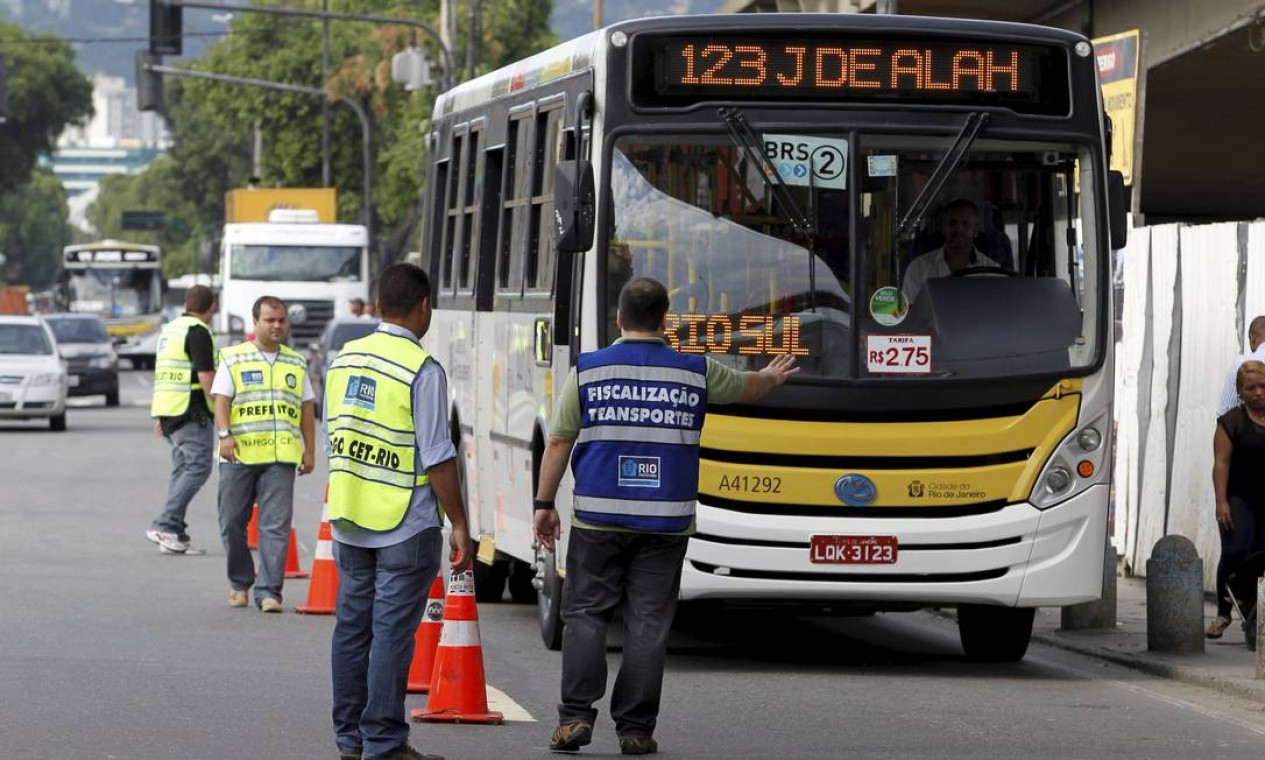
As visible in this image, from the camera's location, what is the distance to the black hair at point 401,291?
8.50 meters

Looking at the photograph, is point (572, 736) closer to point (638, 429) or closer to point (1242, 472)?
point (638, 429)

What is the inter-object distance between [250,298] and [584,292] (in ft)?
113

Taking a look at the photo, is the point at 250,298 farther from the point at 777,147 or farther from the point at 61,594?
the point at 777,147

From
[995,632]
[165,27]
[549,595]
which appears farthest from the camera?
[165,27]

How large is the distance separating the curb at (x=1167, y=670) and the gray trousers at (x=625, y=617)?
3.21 meters

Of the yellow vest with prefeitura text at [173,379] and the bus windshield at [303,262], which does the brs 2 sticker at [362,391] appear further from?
the bus windshield at [303,262]

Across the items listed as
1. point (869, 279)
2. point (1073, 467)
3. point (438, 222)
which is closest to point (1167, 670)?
point (1073, 467)

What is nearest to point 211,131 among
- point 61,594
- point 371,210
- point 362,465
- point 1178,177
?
point 371,210

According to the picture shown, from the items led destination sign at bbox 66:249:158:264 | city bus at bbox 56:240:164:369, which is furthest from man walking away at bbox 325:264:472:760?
led destination sign at bbox 66:249:158:264

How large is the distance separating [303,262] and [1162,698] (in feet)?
118

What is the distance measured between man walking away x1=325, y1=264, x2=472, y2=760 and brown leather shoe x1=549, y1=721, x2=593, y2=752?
68 centimetres

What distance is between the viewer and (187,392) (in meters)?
17.1

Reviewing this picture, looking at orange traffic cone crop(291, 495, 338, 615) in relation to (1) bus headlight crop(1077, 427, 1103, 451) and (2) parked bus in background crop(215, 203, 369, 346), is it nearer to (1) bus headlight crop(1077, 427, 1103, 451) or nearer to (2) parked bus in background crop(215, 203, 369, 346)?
(1) bus headlight crop(1077, 427, 1103, 451)

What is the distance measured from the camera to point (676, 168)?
11422 millimetres
